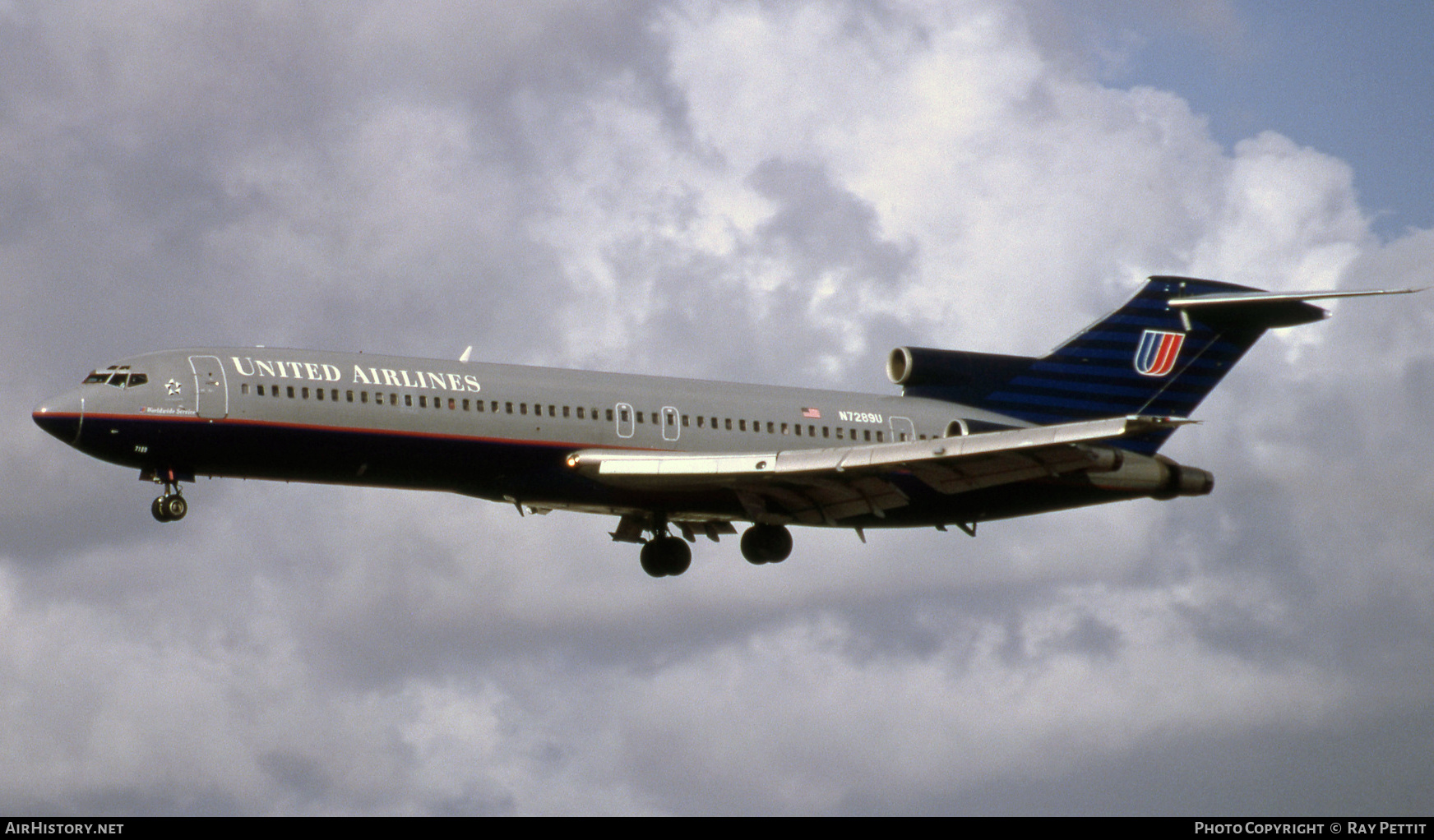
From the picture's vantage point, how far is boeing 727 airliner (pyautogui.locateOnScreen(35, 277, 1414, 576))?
35.8 m

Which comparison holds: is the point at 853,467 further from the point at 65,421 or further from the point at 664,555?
the point at 65,421

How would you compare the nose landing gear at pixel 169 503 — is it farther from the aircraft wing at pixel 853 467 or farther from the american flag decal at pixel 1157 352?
the american flag decal at pixel 1157 352

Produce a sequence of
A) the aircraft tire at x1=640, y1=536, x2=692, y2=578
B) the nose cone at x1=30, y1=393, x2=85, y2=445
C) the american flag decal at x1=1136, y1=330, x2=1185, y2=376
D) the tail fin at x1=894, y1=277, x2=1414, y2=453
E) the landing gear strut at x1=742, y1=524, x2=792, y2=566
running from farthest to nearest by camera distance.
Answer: the american flag decal at x1=1136, y1=330, x2=1185, y2=376 < the tail fin at x1=894, y1=277, x2=1414, y2=453 < the aircraft tire at x1=640, y1=536, x2=692, y2=578 < the landing gear strut at x1=742, y1=524, x2=792, y2=566 < the nose cone at x1=30, y1=393, x2=85, y2=445

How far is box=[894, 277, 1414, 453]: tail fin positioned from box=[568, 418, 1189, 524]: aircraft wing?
4.69 m

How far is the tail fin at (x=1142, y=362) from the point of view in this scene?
45219 millimetres

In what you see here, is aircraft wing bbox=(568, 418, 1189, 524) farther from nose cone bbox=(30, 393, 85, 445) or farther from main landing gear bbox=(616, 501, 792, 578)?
nose cone bbox=(30, 393, 85, 445)

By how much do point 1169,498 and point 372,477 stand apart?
18360 mm

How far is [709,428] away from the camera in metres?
40.6

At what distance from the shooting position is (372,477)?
1453 inches

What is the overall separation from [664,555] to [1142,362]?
13008 mm

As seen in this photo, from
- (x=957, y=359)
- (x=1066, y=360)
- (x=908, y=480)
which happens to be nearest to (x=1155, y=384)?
(x=1066, y=360)

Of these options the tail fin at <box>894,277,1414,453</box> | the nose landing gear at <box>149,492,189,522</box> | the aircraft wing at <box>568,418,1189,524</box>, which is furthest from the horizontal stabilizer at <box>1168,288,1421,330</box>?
the nose landing gear at <box>149,492,189,522</box>
